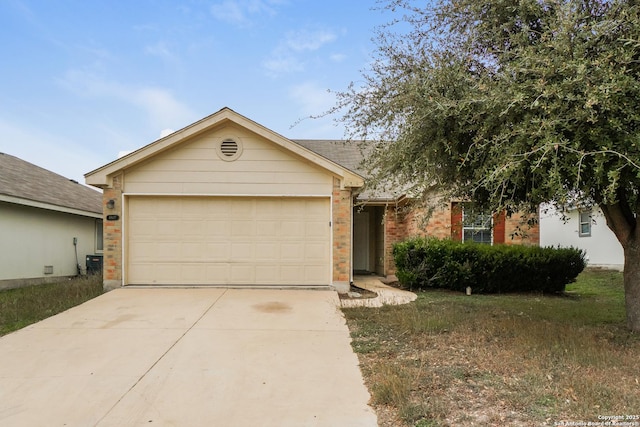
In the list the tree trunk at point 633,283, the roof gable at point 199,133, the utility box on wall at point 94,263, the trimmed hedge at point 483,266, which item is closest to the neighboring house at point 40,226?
the utility box on wall at point 94,263

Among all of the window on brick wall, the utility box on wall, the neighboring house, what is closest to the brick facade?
the utility box on wall

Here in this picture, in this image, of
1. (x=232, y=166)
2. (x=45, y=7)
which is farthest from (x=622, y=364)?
(x=45, y=7)

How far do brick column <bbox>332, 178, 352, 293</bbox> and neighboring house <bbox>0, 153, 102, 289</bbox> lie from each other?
8.87 meters

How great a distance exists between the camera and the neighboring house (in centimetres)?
1144

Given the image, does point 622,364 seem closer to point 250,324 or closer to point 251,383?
point 251,383

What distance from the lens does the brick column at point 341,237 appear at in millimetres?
9547

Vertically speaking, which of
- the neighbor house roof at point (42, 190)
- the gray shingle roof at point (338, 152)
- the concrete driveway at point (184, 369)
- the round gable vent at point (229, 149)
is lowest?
the concrete driveway at point (184, 369)

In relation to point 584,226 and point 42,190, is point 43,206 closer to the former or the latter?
point 42,190

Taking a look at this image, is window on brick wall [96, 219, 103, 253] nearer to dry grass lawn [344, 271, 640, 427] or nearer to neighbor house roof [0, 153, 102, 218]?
neighbor house roof [0, 153, 102, 218]

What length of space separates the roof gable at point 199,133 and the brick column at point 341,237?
0.34 metres

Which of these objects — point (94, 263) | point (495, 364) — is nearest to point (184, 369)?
point (495, 364)

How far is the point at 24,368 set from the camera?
484 cm

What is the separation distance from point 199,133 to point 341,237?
4139mm

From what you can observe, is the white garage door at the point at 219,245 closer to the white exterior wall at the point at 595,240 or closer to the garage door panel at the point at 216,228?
the garage door panel at the point at 216,228
